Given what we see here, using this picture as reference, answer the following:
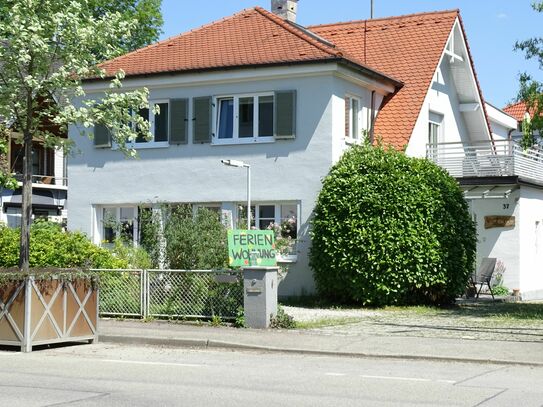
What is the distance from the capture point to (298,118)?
23.7 meters

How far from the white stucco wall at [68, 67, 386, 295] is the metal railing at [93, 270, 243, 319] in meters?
5.94

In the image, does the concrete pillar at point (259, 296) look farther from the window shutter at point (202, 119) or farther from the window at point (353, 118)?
the window shutter at point (202, 119)

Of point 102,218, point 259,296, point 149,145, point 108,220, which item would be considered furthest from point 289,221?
point 259,296

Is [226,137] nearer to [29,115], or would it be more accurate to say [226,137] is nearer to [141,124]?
[141,124]

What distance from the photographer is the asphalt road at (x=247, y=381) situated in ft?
30.9

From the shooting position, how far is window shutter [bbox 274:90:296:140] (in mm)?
23625

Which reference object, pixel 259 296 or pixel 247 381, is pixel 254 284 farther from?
pixel 247 381

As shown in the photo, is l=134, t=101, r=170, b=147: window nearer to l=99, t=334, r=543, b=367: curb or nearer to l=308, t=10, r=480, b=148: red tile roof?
l=308, t=10, r=480, b=148: red tile roof

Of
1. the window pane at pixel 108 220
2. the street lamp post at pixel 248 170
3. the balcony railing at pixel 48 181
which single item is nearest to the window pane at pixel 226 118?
the street lamp post at pixel 248 170

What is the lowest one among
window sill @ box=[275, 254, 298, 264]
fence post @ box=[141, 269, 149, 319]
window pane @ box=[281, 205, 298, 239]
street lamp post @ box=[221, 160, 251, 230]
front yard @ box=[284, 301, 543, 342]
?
front yard @ box=[284, 301, 543, 342]

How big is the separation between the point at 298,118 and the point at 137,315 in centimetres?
753

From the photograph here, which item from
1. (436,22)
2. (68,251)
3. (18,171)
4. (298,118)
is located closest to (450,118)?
(436,22)

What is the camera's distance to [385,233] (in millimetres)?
20969

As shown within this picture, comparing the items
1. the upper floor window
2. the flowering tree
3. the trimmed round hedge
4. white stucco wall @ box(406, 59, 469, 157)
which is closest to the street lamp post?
the trimmed round hedge
